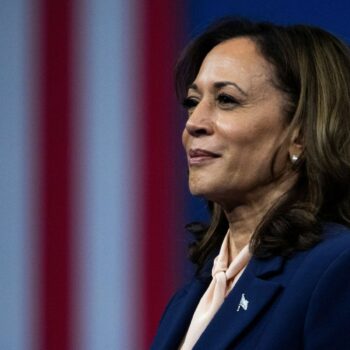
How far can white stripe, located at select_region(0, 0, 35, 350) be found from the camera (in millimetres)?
2086

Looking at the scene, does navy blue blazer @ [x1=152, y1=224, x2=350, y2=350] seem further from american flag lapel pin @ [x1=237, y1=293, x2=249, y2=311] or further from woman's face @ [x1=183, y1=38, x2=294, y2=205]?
woman's face @ [x1=183, y1=38, x2=294, y2=205]

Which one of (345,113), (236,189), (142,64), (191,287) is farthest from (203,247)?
(142,64)

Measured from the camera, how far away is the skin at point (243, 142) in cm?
146

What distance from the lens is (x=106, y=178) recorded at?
6.82 ft

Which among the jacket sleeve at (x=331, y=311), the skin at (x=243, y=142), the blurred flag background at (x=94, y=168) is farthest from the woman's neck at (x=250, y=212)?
the blurred flag background at (x=94, y=168)

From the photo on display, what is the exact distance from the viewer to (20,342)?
6.80 ft

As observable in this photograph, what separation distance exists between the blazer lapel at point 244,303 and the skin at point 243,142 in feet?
0.39

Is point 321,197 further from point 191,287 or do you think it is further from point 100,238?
point 100,238

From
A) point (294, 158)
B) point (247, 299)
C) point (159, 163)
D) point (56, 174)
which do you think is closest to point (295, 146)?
point (294, 158)

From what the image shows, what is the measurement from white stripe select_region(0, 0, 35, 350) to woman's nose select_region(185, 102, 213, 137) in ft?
2.29

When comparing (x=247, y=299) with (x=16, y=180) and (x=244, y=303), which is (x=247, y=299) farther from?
(x=16, y=180)

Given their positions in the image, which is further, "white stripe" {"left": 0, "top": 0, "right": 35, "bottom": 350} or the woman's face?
"white stripe" {"left": 0, "top": 0, "right": 35, "bottom": 350}

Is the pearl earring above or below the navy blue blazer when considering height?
above

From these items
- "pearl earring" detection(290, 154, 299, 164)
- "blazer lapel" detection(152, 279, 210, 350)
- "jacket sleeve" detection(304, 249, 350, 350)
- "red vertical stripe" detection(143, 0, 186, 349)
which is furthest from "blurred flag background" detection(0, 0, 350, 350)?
"jacket sleeve" detection(304, 249, 350, 350)
